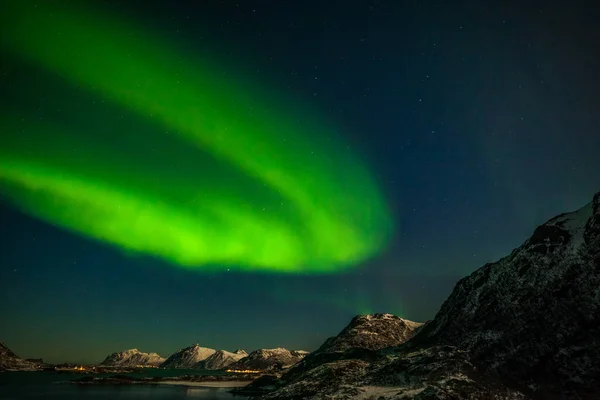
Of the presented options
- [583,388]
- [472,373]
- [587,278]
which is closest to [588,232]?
[587,278]

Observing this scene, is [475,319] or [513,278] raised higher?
[513,278]

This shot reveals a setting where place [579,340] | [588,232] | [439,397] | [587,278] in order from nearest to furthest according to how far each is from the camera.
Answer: [439,397]
[579,340]
[587,278]
[588,232]

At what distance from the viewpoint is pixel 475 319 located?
145125mm

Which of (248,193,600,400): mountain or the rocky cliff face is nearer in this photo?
(248,193,600,400): mountain

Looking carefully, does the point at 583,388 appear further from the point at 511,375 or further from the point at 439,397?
the point at 439,397

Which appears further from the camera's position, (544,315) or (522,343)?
(522,343)

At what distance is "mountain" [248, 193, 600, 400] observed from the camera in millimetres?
97938

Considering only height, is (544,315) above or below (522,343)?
above

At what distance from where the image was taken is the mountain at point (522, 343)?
321 feet

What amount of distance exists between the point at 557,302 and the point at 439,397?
50497 millimetres

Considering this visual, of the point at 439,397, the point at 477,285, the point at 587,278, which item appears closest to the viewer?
the point at 439,397

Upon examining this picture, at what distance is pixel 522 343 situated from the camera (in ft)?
374

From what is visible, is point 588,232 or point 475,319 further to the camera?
point 475,319

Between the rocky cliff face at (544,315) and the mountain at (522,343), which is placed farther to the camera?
the rocky cliff face at (544,315)
